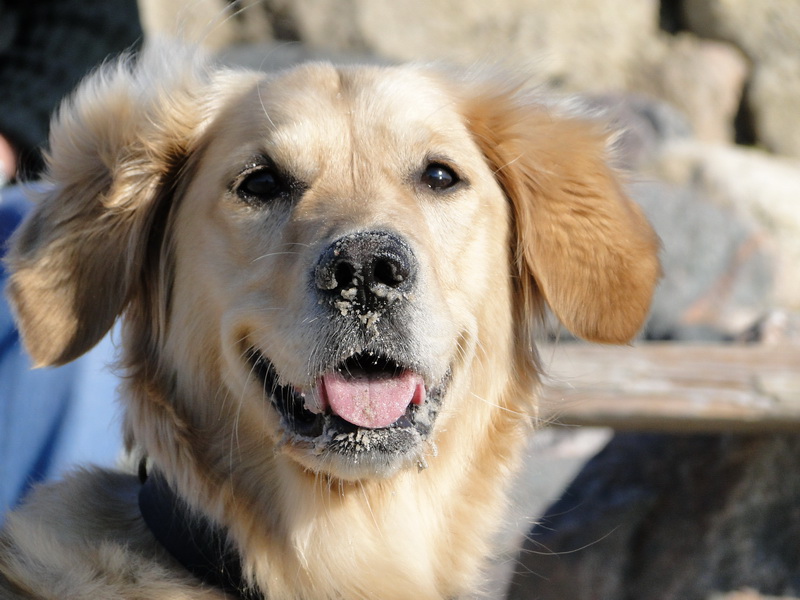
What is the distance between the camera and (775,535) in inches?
173

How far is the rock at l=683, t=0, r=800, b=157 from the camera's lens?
12688mm

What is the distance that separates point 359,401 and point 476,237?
2.27ft

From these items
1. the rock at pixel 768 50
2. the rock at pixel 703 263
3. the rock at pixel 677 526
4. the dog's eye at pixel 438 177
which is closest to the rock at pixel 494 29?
the rock at pixel 768 50

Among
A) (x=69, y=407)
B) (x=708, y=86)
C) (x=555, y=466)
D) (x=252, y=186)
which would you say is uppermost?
(x=252, y=186)

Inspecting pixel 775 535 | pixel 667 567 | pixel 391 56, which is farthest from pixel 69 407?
pixel 391 56

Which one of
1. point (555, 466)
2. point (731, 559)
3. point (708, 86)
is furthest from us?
point (708, 86)

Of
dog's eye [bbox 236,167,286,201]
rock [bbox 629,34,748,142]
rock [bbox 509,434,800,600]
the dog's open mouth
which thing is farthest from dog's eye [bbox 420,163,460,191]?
rock [bbox 629,34,748,142]

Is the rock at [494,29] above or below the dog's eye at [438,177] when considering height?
below

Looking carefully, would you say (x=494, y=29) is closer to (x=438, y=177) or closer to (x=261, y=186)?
(x=438, y=177)

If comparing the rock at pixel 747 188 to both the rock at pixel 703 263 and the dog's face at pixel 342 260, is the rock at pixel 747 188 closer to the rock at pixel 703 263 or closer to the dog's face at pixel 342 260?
the rock at pixel 703 263

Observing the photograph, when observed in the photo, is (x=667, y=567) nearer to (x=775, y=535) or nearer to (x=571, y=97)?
(x=775, y=535)

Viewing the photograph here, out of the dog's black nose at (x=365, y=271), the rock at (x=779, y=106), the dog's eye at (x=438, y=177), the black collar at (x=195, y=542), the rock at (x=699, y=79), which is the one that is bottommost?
the rock at (x=779, y=106)

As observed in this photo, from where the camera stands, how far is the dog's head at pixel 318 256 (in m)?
2.16

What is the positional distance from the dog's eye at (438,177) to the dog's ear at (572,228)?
223 millimetres
